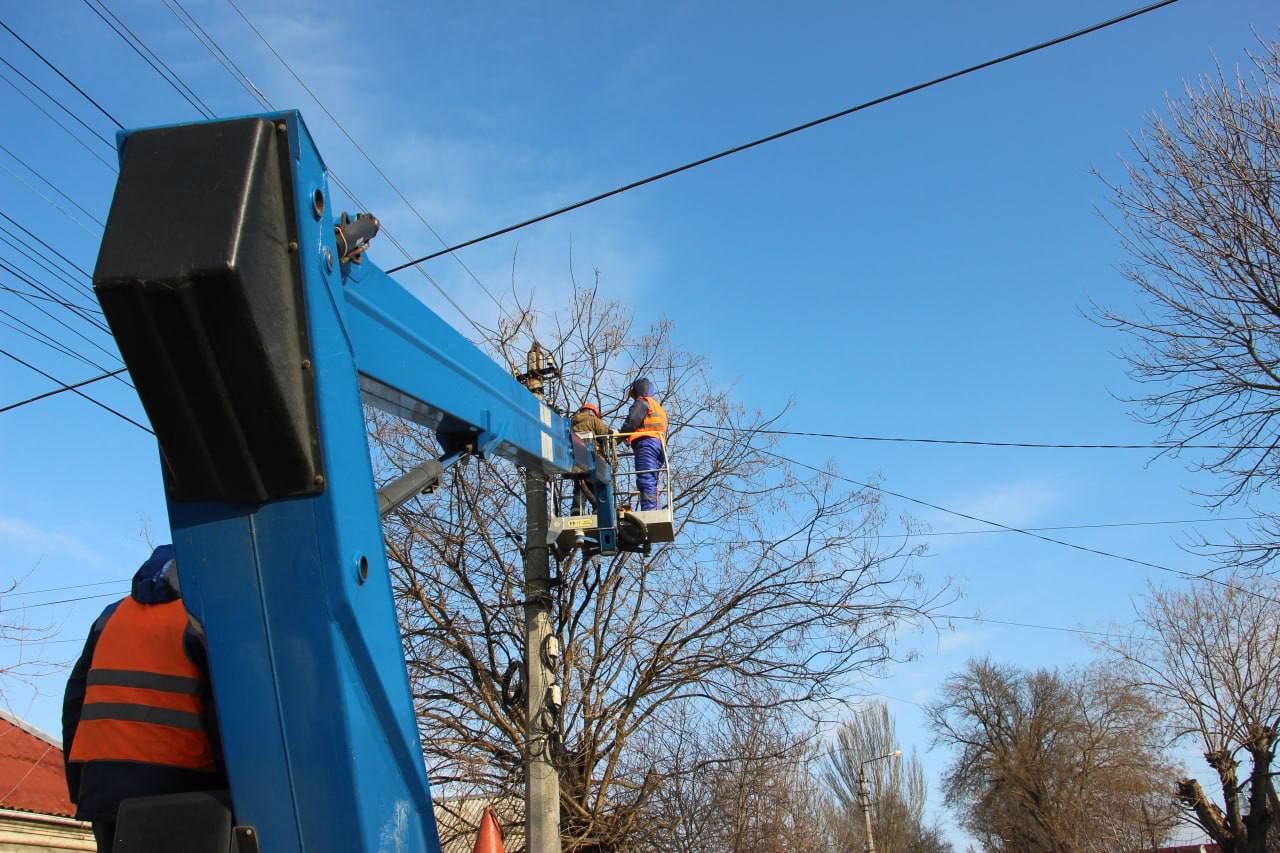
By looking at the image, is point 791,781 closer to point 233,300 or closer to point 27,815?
point 27,815

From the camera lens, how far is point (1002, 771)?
4675 centimetres

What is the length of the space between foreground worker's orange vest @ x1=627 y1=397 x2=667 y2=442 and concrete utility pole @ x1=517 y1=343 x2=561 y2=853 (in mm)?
921

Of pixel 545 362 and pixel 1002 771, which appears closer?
pixel 545 362

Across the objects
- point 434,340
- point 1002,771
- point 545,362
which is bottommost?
point 1002,771

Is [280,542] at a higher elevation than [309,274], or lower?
lower

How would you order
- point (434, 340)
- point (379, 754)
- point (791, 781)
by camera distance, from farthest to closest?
point (791, 781) < point (434, 340) < point (379, 754)

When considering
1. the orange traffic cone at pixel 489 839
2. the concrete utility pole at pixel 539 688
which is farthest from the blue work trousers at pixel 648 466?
the orange traffic cone at pixel 489 839

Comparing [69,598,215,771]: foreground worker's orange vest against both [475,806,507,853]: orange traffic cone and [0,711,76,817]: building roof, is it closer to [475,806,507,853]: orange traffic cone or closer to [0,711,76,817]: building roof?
[475,806,507,853]: orange traffic cone

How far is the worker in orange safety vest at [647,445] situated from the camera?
8.20 meters

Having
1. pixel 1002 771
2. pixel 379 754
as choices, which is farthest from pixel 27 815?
pixel 1002 771

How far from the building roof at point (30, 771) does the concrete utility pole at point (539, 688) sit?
7.03 m

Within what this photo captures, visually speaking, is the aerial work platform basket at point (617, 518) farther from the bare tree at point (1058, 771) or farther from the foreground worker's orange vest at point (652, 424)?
the bare tree at point (1058, 771)

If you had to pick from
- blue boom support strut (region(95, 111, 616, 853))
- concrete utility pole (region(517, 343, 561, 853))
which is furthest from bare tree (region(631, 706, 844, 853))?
blue boom support strut (region(95, 111, 616, 853))

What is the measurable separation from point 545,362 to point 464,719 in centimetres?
448
